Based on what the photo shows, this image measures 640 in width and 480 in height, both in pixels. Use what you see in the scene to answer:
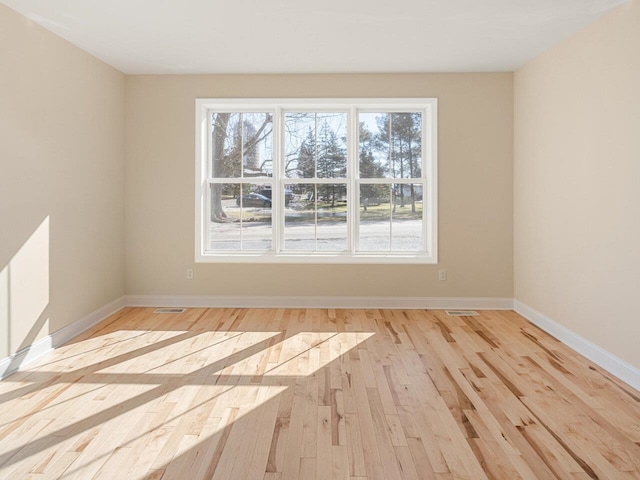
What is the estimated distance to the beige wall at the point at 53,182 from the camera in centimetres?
336

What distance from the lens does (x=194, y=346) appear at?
3.94 metres

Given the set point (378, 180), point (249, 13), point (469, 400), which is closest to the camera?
point (469, 400)

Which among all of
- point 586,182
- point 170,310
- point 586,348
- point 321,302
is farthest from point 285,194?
point 586,348

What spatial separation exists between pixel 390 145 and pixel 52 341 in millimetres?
3925

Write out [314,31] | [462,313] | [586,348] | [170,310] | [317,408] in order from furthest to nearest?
1. [170,310]
2. [462,313]
3. [314,31]
4. [586,348]
5. [317,408]

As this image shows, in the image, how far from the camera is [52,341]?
12.7 feet

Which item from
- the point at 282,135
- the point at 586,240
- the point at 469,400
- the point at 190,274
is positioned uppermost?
the point at 282,135

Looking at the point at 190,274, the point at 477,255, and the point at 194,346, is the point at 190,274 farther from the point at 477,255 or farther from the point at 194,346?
the point at 477,255

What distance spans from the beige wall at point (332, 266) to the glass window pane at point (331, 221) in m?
0.29

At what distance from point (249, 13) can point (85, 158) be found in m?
2.12

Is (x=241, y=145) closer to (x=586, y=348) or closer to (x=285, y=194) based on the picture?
(x=285, y=194)

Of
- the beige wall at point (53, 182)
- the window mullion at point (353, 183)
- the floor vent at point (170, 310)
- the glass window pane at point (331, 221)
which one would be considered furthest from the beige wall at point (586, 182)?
the beige wall at point (53, 182)

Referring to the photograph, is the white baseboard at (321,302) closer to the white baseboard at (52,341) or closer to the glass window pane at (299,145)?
the white baseboard at (52,341)

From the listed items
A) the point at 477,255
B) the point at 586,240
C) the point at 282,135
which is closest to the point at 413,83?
the point at 282,135
